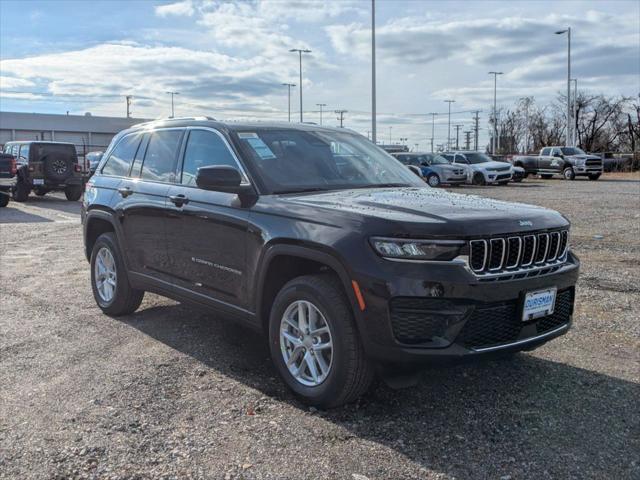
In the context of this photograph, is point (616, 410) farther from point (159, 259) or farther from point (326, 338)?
point (159, 259)

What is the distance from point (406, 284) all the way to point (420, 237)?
10.7 inches

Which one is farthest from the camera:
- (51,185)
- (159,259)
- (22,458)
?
(51,185)

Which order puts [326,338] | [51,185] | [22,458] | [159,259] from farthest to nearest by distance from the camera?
1. [51,185]
2. [159,259]
3. [326,338]
4. [22,458]

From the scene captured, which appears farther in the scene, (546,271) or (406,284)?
(546,271)

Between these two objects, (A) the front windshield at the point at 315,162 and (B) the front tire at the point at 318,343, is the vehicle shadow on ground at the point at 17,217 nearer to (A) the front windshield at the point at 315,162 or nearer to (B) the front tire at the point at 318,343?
(A) the front windshield at the point at 315,162

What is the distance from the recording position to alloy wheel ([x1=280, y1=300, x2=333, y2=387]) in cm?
391

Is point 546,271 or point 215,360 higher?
point 546,271

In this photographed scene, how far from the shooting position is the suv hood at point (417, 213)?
3547 mm

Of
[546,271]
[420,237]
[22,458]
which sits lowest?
[22,458]

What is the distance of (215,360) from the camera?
489 centimetres

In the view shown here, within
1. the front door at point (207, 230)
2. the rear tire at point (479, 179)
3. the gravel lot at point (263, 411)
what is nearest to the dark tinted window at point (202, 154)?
the front door at point (207, 230)

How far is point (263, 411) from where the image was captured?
156 inches

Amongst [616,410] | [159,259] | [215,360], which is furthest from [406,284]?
[159,259]

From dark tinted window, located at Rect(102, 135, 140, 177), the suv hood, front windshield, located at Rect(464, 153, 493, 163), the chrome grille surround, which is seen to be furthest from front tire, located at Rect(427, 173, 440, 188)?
the chrome grille surround
